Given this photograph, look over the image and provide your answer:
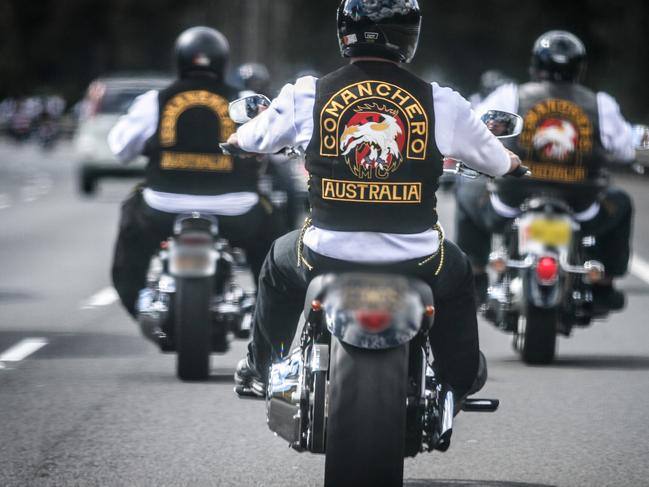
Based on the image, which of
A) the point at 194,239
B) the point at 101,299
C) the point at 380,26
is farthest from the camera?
the point at 101,299

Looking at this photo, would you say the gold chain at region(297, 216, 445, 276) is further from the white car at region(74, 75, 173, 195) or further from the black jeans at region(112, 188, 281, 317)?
the white car at region(74, 75, 173, 195)

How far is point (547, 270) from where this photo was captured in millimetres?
9211

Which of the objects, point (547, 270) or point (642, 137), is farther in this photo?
point (547, 270)

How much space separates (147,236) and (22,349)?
4.87ft

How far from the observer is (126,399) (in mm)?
8266

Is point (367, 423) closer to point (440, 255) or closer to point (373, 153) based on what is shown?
point (440, 255)

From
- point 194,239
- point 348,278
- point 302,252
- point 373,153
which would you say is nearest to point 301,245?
point 302,252

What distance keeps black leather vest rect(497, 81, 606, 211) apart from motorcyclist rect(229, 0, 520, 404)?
3.64 meters

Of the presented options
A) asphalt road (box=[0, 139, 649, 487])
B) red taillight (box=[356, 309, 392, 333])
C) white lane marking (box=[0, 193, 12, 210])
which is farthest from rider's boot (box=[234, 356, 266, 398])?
white lane marking (box=[0, 193, 12, 210])

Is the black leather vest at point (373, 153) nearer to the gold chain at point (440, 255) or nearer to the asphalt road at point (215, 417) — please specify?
the gold chain at point (440, 255)

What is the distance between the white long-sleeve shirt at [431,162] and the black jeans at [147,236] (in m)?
3.13

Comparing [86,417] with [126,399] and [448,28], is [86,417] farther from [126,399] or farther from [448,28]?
[448,28]

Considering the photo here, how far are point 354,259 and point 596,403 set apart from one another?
308 centimetres

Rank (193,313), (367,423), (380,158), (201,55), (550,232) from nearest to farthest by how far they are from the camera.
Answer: (367,423)
(380,158)
(193,313)
(201,55)
(550,232)
